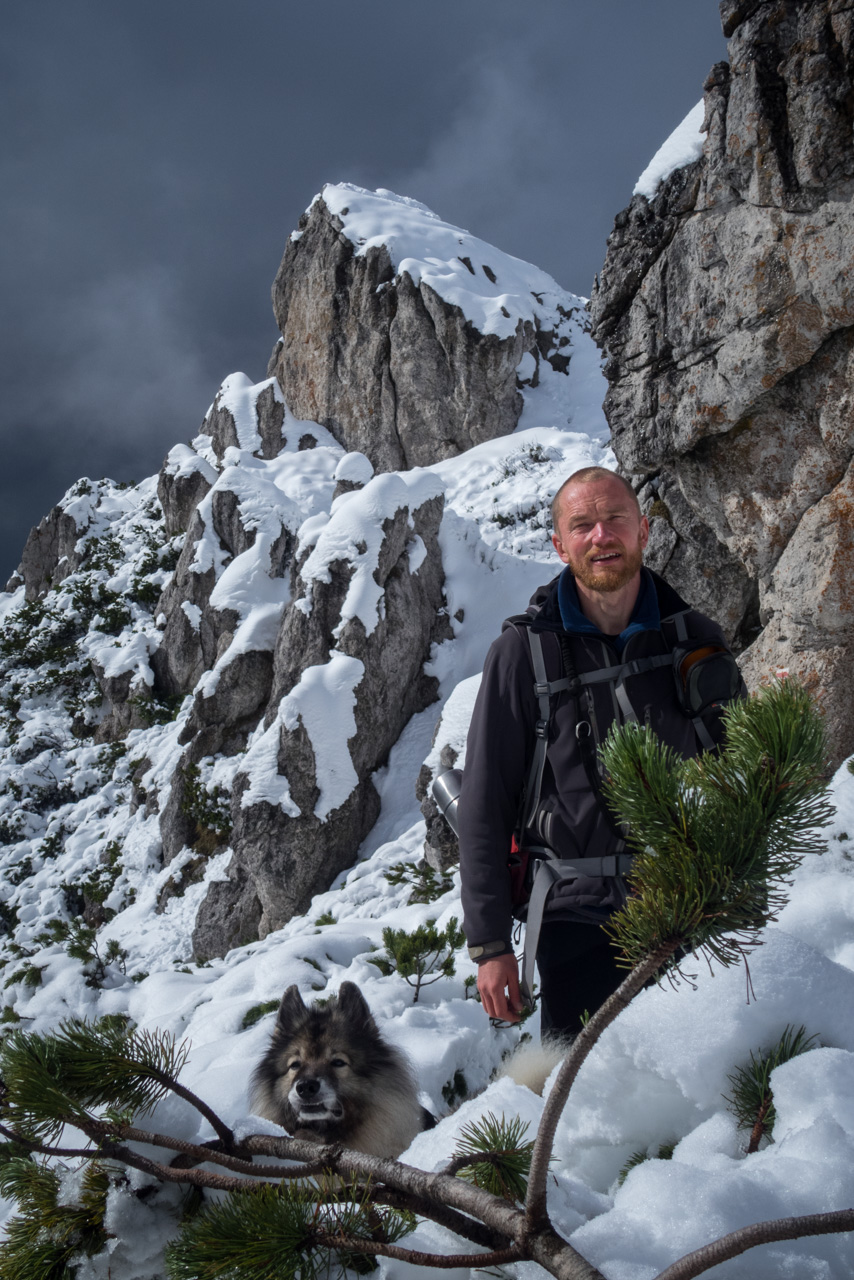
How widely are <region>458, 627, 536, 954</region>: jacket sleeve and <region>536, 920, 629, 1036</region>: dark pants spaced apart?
0.95 ft

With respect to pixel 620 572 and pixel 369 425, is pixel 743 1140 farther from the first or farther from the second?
pixel 369 425

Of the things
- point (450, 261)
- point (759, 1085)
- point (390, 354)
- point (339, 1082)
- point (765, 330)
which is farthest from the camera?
point (450, 261)

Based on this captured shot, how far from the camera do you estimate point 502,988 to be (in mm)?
1871

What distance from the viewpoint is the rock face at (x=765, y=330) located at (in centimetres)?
Answer: 517

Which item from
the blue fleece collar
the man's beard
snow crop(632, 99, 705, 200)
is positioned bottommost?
the blue fleece collar

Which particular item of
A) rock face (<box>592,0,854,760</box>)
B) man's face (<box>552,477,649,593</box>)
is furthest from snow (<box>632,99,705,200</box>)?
man's face (<box>552,477,649,593</box>)

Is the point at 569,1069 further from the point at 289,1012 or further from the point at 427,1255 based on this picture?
the point at 289,1012

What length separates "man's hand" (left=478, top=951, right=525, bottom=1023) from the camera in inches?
73.7

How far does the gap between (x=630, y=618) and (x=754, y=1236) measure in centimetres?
159

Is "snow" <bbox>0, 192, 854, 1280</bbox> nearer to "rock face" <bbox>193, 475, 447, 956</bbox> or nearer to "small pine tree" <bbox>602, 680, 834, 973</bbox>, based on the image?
"rock face" <bbox>193, 475, 447, 956</bbox>

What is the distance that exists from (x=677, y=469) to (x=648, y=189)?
8.96ft

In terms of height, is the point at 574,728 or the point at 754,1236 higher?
the point at 574,728

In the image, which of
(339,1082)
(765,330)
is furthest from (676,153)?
(339,1082)

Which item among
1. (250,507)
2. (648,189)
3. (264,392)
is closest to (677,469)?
(648,189)
